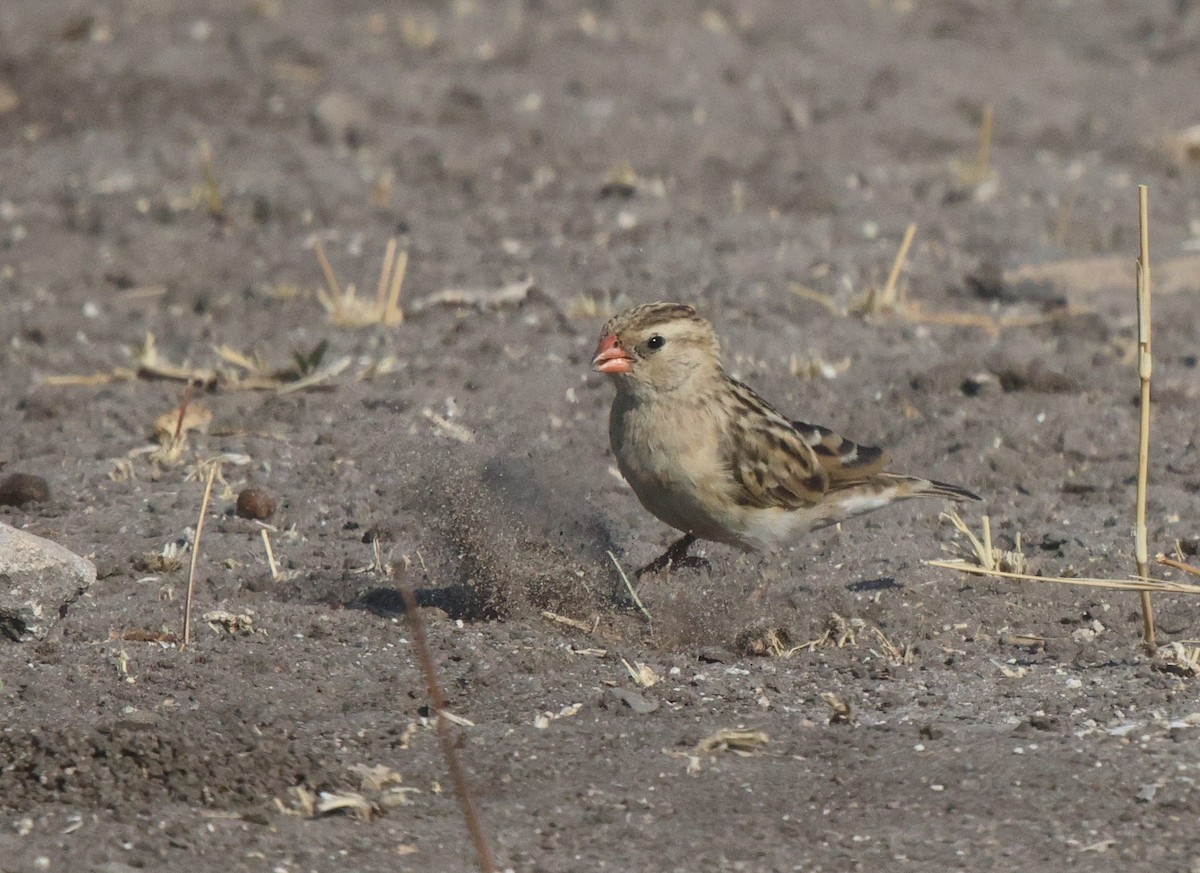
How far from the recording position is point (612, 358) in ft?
21.4

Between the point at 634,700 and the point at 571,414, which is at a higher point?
the point at 634,700

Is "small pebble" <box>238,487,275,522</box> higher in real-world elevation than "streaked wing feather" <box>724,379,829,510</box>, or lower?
lower

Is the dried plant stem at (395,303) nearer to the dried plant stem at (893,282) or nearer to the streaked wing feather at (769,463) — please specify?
the dried plant stem at (893,282)

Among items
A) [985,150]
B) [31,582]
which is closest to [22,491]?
[31,582]

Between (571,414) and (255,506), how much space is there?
1.67 metres

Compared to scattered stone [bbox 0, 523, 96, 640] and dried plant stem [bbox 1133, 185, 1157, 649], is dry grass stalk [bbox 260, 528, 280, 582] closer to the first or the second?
scattered stone [bbox 0, 523, 96, 640]

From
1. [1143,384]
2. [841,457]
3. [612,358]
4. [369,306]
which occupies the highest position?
[1143,384]

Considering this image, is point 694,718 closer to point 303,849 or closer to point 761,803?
point 761,803

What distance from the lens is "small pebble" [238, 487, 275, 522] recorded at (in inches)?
271

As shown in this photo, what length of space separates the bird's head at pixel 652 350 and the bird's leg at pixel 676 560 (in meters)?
0.62

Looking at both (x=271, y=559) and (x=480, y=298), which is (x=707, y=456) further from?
(x=480, y=298)

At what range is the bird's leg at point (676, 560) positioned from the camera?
262 inches

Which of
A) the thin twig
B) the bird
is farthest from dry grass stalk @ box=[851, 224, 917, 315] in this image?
the thin twig

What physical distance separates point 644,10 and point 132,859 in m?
11.1
